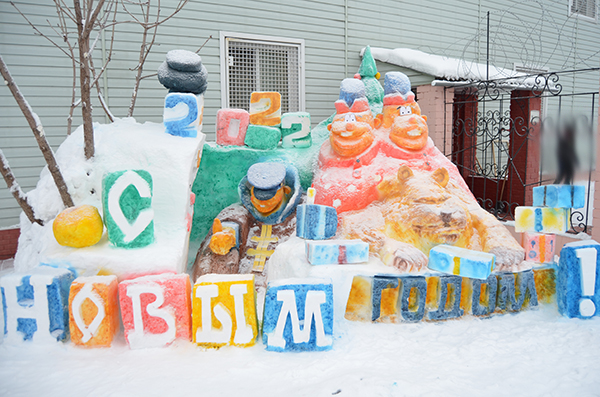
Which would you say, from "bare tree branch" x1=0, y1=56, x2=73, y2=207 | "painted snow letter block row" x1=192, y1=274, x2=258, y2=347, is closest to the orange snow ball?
"bare tree branch" x1=0, y1=56, x2=73, y2=207

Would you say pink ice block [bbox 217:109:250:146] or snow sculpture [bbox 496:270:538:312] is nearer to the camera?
snow sculpture [bbox 496:270:538:312]

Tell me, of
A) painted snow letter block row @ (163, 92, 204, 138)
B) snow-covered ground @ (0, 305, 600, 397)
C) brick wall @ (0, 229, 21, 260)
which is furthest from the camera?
brick wall @ (0, 229, 21, 260)

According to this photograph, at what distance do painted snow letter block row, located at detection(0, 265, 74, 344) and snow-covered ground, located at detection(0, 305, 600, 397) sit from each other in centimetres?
8

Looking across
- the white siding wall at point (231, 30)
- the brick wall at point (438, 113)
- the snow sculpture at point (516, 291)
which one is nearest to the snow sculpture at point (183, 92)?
the white siding wall at point (231, 30)

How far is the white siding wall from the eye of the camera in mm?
5430

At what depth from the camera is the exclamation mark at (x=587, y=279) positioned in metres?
3.07

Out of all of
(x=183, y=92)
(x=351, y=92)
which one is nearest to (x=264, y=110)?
(x=183, y=92)

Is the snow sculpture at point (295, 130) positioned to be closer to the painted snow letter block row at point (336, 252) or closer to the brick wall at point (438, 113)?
the painted snow letter block row at point (336, 252)

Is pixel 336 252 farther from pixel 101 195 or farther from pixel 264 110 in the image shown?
pixel 264 110

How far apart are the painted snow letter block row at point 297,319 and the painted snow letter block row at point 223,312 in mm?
144

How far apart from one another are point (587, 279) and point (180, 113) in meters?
3.70

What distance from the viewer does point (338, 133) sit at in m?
4.02

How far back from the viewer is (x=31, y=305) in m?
2.77

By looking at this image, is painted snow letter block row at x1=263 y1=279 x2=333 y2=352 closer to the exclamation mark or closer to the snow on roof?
the exclamation mark
